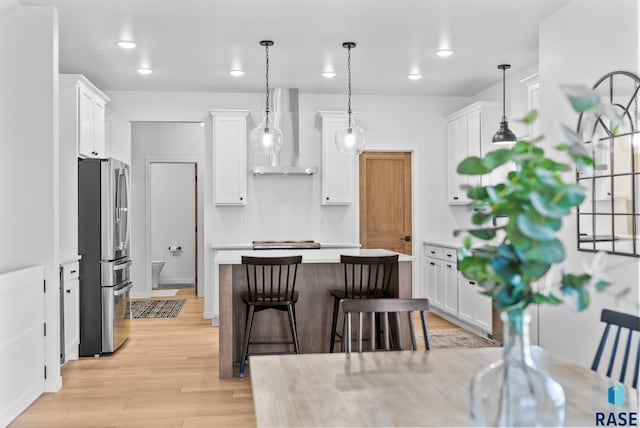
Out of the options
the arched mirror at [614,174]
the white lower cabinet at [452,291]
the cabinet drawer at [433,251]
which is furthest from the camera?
the cabinet drawer at [433,251]

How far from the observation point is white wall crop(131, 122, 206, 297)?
26.9ft

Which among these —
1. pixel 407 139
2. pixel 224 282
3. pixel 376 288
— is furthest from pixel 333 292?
pixel 407 139

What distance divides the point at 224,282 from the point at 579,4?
3137 millimetres

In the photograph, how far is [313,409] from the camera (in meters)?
1.52

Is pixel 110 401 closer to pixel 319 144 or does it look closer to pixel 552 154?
pixel 552 154

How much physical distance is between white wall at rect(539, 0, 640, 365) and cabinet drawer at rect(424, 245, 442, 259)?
2.28 metres

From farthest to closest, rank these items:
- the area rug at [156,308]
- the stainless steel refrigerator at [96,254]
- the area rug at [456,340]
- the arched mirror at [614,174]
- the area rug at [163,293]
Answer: the area rug at [163,293] < the area rug at [156,308] < the area rug at [456,340] < the stainless steel refrigerator at [96,254] < the arched mirror at [614,174]

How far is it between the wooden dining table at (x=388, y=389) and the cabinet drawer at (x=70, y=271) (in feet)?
9.72

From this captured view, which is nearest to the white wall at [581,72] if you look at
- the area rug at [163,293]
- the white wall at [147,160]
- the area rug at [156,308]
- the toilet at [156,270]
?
the area rug at [156,308]

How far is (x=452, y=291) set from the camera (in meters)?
6.08

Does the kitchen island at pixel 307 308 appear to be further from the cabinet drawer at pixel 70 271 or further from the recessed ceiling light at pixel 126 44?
the recessed ceiling light at pixel 126 44

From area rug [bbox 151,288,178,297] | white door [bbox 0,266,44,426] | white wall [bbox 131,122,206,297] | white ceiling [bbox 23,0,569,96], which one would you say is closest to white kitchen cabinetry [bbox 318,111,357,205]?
white ceiling [bbox 23,0,569,96]

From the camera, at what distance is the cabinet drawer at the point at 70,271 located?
14.4ft

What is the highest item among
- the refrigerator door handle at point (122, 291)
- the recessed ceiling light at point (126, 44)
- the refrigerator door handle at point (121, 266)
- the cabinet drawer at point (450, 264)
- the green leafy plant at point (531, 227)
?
the recessed ceiling light at point (126, 44)
